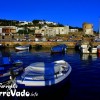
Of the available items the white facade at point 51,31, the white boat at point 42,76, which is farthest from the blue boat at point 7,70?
the white facade at point 51,31

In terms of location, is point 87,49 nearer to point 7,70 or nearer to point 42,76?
point 7,70

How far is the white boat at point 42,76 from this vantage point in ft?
87.7

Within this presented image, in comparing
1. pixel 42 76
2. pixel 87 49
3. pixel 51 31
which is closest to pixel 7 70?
pixel 42 76

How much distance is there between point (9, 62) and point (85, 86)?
11.7 meters

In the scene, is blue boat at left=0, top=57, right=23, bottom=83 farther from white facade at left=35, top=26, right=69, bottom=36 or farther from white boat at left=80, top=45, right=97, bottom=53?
white facade at left=35, top=26, right=69, bottom=36

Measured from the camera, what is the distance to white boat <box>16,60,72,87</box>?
26734mm

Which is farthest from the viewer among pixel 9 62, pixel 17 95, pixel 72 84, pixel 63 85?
pixel 9 62

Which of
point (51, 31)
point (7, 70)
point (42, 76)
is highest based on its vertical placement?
point (51, 31)

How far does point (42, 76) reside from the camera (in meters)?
28.9

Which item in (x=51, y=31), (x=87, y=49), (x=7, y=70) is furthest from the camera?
(x=51, y=31)

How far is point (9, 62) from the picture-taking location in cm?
3825

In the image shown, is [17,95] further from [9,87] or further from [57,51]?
[57,51]

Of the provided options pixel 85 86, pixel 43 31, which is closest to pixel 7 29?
pixel 43 31

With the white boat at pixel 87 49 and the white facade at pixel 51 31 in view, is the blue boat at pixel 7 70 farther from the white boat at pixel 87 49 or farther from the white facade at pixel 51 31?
the white facade at pixel 51 31
